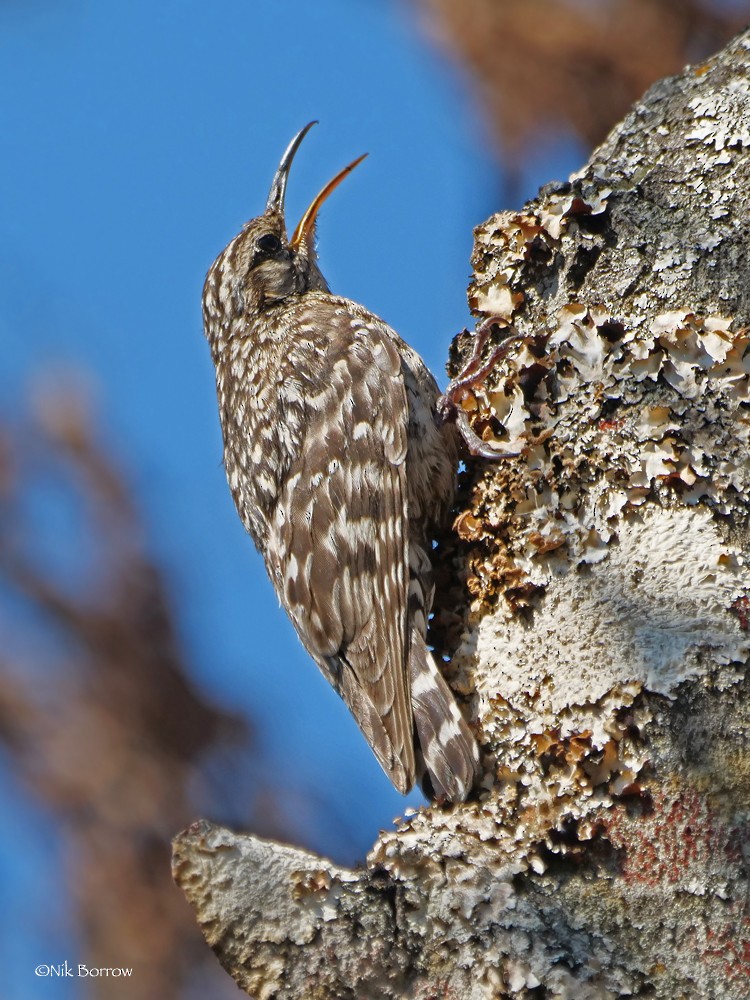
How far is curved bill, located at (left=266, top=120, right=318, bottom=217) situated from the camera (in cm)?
442

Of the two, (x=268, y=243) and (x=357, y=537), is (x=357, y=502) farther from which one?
(x=268, y=243)

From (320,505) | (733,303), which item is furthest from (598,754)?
(320,505)

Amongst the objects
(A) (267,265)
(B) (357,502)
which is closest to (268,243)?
(A) (267,265)

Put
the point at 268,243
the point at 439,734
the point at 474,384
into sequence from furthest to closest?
1. the point at 268,243
2. the point at 474,384
3. the point at 439,734

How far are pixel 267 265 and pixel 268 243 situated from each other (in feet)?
0.26

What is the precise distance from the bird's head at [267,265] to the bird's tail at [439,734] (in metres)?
1.79

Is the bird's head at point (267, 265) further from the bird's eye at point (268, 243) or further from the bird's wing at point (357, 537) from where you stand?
the bird's wing at point (357, 537)

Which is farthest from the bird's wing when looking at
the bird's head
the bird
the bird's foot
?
the bird's head

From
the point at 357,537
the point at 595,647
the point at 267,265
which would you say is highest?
the point at 267,265

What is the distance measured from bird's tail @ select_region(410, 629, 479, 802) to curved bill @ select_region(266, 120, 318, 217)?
2.20 m

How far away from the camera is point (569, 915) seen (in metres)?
2.14

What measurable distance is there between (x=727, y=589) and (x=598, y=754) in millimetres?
409

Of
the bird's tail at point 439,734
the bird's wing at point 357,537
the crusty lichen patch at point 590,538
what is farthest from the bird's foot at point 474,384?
the bird's tail at point 439,734

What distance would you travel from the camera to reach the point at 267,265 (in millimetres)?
4293
